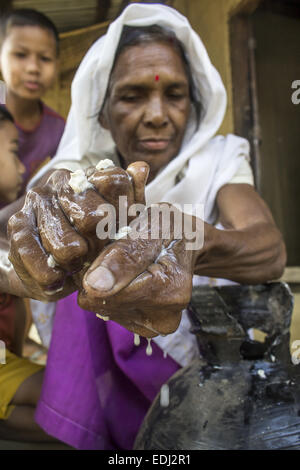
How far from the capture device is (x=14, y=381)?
1.04 meters

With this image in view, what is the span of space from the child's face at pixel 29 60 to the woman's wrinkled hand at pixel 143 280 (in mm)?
1029

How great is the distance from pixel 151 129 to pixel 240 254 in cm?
36

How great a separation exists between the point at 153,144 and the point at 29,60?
2.16 feet

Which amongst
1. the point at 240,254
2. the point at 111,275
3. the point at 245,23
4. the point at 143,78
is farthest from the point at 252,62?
the point at 111,275

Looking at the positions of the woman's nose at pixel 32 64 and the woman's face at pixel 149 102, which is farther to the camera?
the woman's nose at pixel 32 64

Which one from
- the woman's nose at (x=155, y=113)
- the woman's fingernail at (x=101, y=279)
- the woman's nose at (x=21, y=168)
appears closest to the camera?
the woman's fingernail at (x=101, y=279)

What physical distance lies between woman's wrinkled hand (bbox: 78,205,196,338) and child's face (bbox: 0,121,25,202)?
0.75m

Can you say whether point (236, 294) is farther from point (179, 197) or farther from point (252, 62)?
point (252, 62)

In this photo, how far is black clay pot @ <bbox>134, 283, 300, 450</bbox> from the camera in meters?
0.58

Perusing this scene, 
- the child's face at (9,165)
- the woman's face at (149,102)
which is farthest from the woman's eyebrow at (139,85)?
the child's face at (9,165)

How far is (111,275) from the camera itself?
1.21 feet

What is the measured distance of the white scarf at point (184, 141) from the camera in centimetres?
90

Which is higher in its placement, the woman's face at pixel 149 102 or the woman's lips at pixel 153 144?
the woman's face at pixel 149 102

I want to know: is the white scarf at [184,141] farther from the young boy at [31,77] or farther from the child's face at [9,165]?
the young boy at [31,77]
